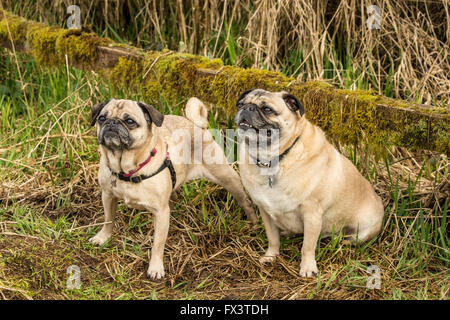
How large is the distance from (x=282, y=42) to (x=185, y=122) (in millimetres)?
1879

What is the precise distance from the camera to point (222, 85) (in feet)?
14.7

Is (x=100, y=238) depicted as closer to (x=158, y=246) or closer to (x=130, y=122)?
(x=158, y=246)

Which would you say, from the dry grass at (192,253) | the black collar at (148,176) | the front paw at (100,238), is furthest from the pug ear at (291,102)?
the front paw at (100,238)

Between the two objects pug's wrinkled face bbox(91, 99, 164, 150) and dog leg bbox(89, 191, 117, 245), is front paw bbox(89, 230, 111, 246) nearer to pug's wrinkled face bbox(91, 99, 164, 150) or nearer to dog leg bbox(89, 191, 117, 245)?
dog leg bbox(89, 191, 117, 245)

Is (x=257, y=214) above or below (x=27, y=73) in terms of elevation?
below

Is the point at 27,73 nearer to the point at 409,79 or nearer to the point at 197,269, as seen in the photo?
the point at 197,269

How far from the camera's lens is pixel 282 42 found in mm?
5613

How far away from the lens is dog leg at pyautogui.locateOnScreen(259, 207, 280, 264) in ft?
12.7

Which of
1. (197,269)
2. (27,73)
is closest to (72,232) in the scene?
(197,269)

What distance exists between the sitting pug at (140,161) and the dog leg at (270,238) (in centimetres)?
69

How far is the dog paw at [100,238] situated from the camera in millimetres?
3951

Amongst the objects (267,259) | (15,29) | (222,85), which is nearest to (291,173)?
(267,259)

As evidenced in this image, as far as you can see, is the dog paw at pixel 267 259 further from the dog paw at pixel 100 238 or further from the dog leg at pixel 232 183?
the dog paw at pixel 100 238

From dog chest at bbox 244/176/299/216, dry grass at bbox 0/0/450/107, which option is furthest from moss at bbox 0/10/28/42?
dog chest at bbox 244/176/299/216
